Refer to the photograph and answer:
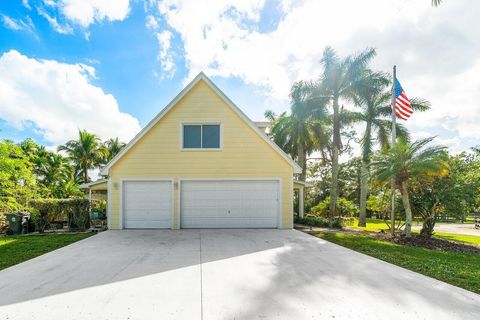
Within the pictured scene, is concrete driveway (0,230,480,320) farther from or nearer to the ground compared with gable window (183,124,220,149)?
nearer to the ground

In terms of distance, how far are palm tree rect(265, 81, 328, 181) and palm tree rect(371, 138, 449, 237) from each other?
726 centimetres

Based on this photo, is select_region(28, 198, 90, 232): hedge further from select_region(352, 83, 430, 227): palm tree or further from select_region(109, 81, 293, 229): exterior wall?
select_region(352, 83, 430, 227): palm tree

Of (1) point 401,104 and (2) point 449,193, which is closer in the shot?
(2) point 449,193

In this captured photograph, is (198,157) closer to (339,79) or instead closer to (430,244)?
(430,244)

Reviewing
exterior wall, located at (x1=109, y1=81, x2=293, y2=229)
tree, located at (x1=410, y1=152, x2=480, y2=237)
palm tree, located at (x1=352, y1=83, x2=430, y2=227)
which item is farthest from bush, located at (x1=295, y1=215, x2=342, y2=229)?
palm tree, located at (x1=352, y1=83, x2=430, y2=227)

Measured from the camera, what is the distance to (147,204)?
34.7ft

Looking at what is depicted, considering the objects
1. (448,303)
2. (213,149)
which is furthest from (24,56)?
(448,303)

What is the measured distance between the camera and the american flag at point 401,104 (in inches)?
421

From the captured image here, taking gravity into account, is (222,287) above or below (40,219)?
above

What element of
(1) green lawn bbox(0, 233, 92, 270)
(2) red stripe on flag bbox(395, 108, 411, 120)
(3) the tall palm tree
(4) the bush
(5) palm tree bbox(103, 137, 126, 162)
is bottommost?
(4) the bush

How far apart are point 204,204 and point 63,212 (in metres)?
6.79

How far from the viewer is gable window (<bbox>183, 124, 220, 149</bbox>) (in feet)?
35.6

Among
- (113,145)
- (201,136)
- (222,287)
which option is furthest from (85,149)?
(222,287)

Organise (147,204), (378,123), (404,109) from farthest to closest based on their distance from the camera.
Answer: (378,123)
(404,109)
(147,204)
